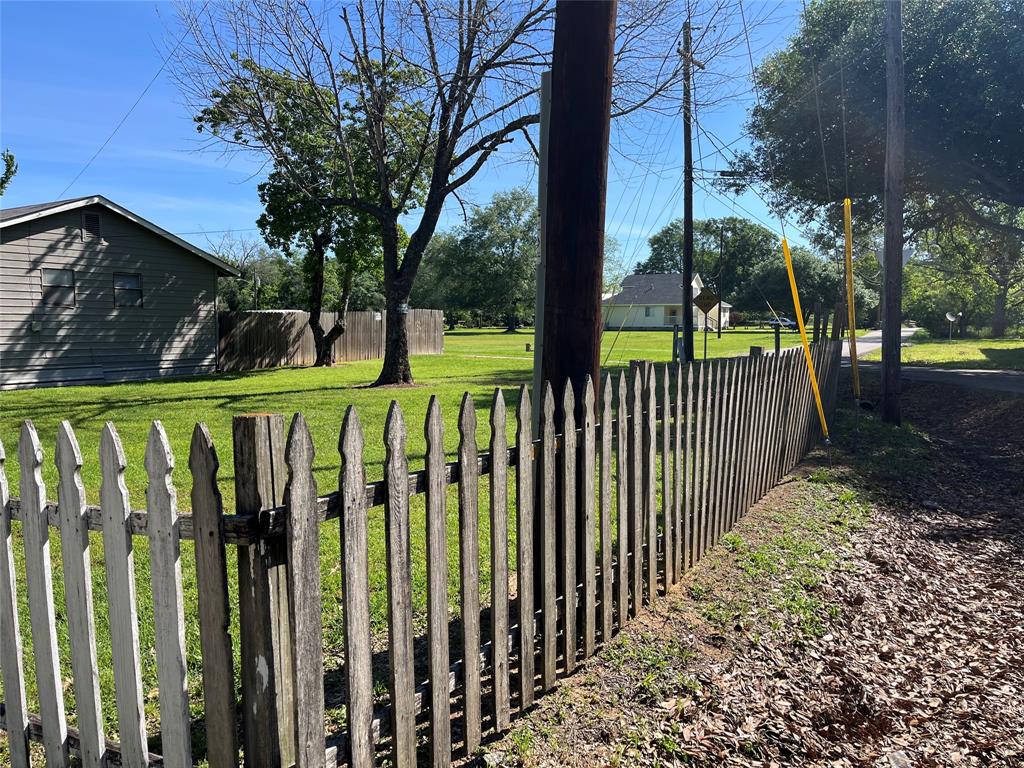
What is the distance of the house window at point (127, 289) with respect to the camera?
1978 centimetres

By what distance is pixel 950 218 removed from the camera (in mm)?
21969

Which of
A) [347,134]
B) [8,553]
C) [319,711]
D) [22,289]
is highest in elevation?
[347,134]

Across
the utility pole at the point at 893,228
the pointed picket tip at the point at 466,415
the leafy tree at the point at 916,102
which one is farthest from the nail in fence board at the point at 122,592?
the leafy tree at the point at 916,102

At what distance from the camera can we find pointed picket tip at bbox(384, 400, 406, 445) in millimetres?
2330

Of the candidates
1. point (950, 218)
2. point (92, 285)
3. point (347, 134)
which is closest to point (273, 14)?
point (347, 134)

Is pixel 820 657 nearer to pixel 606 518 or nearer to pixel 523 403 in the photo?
pixel 606 518

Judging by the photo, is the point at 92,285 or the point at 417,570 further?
the point at 92,285

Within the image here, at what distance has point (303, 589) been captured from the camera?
2.07m

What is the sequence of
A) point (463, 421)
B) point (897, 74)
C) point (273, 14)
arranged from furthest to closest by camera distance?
point (273, 14) → point (897, 74) → point (463, 421)

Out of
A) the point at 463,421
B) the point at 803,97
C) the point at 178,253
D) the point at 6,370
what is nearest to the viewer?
the point at 463,421

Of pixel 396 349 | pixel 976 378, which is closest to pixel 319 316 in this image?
pixel 396 349

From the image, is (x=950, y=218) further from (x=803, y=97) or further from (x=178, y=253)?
(x=178, y=253)

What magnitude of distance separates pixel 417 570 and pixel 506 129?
12106mm

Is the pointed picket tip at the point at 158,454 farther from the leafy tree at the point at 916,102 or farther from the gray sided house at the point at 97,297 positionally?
the gray sided house at the point at 97,297
